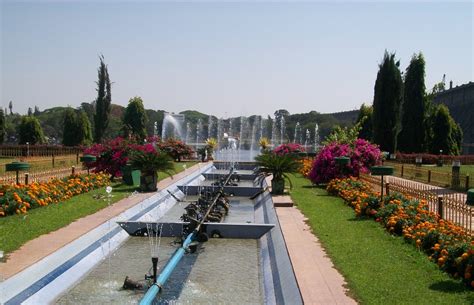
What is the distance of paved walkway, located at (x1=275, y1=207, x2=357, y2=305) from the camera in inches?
218

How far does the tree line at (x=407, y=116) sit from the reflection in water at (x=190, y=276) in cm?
2770

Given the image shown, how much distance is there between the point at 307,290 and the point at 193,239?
3561 millimetres

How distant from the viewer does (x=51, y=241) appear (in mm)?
8086

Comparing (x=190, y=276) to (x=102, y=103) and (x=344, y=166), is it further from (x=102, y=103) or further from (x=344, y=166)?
(x=102, y=103)

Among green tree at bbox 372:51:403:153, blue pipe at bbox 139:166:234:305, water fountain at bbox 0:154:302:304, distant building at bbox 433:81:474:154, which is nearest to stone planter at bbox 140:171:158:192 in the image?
water fountain at bbox 0:154:302:304

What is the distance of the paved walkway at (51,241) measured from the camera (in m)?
6.61

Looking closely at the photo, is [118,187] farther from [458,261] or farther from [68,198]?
[458,261]

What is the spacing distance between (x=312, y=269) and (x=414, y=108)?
31.5 metres

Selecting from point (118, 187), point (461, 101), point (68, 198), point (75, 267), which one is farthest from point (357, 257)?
point (461, 101)

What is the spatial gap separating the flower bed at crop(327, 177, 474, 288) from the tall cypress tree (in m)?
24.1

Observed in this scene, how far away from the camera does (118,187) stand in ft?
53.4

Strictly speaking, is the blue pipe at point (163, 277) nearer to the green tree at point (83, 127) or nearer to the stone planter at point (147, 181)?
the stone planter at point (147, 181)

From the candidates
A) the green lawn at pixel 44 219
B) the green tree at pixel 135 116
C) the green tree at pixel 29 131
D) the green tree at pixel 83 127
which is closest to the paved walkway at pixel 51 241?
the green lawn at pixel 44 219

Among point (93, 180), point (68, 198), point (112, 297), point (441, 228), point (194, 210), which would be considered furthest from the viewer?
point (93, 180)
